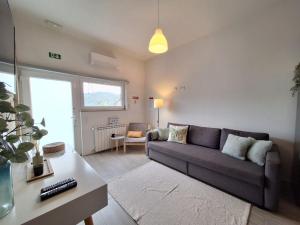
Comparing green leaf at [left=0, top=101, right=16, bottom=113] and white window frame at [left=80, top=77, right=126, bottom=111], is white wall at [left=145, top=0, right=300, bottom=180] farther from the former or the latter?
green leaf at [left=0, top=101, right=16, bottom=113]

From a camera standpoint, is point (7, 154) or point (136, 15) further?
point (136, 15)

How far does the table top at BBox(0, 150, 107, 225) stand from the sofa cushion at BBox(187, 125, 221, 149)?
2.29m

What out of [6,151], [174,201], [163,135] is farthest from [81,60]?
[174,201]

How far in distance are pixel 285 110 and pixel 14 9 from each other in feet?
14.9

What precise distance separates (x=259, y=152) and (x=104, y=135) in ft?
10.4

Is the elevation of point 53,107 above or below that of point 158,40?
below

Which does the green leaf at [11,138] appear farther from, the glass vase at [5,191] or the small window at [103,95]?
the small window at [103,95]

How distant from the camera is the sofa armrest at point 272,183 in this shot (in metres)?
1.52

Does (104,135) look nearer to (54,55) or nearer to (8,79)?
(54,55)

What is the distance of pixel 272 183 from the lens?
5.05ft

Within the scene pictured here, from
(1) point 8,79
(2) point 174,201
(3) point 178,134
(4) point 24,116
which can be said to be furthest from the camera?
(3) point 178,134

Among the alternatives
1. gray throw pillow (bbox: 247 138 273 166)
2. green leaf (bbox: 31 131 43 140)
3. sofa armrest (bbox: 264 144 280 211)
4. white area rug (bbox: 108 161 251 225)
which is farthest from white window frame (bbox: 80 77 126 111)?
sofa armrest (bbox: 264 144 280 211)

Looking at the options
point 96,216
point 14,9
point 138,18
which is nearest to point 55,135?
point 96,216

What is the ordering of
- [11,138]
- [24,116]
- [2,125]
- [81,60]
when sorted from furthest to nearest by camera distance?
[81,60] < [24,116] < [11,138] < [2,125]
